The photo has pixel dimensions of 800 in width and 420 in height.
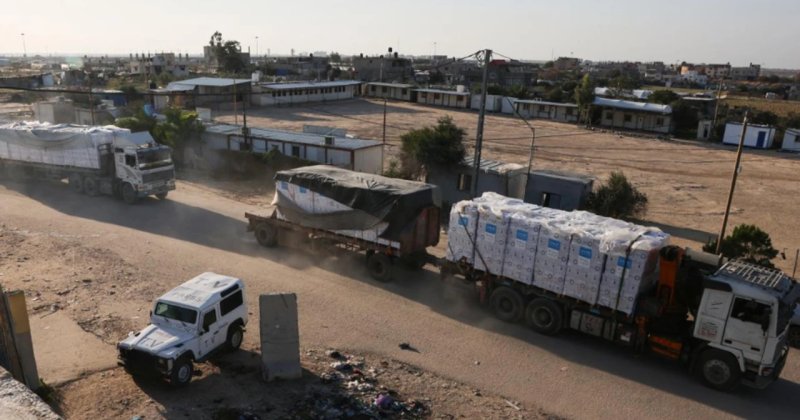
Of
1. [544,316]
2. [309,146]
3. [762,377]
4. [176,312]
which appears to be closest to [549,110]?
[309,146]

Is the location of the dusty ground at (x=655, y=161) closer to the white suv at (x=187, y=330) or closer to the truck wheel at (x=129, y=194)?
the truck wheel at (x=129, y=194)

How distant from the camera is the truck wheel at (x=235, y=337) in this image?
12.4 metres

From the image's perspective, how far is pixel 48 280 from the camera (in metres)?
16.5

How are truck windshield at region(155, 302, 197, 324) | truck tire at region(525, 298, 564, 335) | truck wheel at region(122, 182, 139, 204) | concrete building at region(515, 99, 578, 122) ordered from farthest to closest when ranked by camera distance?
concrete building at region(515, 99, 578, 122), truck wheel at region(122, 182, 139, 204), truck tire at region(525, 298, 564, 335), truck windshield at region(155, 302, 197, 324)

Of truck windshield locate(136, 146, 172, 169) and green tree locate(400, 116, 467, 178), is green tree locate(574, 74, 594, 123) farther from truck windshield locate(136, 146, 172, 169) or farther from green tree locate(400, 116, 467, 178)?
truck windshield locate(136, 146, 172, 169)

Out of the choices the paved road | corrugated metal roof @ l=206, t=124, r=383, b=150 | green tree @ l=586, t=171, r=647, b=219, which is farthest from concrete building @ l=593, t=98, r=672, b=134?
the paved road

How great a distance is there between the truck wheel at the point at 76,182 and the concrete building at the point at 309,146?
861 centimetres

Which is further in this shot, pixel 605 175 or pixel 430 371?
pixel 605 175

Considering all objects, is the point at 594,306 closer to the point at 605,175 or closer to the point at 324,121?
the point at 605,175

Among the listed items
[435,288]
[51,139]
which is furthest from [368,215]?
[51,139]

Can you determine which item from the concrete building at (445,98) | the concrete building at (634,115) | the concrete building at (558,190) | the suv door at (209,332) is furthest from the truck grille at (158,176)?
the concrete building at (445,98)

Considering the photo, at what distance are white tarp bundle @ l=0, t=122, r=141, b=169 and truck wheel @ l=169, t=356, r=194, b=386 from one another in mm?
17923

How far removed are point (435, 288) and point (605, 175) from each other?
2447 cm

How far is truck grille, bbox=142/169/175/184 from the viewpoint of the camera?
24.6 meters
